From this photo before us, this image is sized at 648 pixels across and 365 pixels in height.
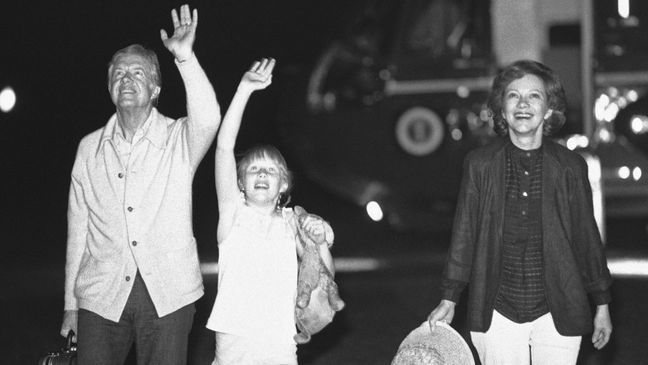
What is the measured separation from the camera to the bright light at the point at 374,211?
11289 millimetres

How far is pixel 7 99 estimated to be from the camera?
15.9 metres

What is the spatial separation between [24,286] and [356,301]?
2.69 meters

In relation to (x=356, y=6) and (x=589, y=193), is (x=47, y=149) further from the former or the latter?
(x=589, y=193)

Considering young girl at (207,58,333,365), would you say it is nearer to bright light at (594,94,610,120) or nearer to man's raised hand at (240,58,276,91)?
man's raised hand at (240,58,276,91)

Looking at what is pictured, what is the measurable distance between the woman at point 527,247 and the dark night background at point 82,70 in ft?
29.7

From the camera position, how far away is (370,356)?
692 centimetres

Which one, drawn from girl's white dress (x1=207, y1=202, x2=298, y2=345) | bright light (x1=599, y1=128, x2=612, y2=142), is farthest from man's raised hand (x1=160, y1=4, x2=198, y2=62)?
bright light (x1=599, y1=128, x2=612, y2=142)

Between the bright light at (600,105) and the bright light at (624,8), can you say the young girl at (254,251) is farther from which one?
the bright light at (624,8)

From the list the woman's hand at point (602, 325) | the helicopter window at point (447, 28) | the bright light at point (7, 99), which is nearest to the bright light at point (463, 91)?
the helicopter window at point (447, 28)

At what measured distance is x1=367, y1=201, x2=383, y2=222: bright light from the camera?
1129 cm

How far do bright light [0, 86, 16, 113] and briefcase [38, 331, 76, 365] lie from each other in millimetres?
11267

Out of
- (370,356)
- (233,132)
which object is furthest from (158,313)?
(370,356)

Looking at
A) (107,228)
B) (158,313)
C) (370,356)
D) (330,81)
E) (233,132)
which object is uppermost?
(330,81)

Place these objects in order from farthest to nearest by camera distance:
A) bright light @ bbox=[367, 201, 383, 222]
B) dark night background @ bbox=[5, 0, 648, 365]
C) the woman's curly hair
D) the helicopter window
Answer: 1. bright light @ bbox=[367, 201, 383, 222]
2. the helicopter window
3. dark night background @ bbox=[5, 0, 648, 365]
4. the woman's curly hair
